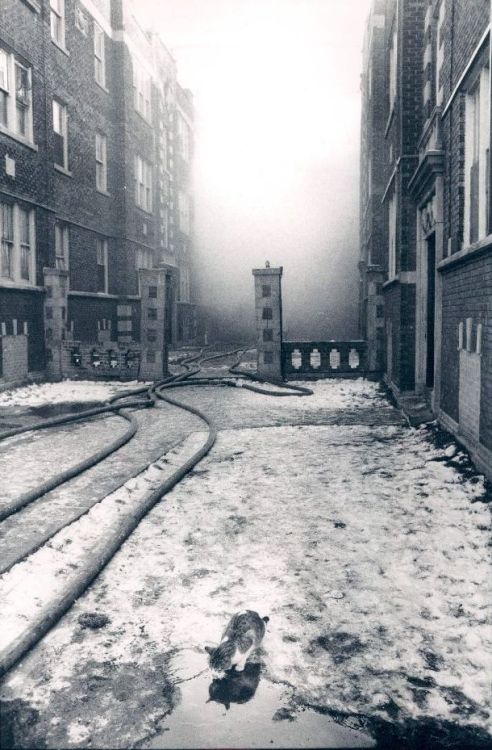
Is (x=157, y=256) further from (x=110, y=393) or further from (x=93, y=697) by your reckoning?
(x=93, y=697)

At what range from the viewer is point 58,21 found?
634 inches

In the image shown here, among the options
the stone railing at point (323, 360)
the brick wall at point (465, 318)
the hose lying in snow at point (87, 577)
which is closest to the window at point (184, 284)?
the stone railing at point (323, 360)

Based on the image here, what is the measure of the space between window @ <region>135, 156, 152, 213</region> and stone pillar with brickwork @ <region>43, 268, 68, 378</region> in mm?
8271

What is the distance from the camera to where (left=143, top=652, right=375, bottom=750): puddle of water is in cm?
224

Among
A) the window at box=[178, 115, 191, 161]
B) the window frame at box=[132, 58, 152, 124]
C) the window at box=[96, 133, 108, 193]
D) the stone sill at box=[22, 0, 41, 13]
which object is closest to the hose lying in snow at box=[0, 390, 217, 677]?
the stone sill at box=[22, 0, 41, 13]

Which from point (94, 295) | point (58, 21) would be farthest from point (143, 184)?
point (58, 21)

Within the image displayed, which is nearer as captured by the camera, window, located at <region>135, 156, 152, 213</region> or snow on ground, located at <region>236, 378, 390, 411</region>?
snow on ground, located at <region>236, 378, 390, 411</region>

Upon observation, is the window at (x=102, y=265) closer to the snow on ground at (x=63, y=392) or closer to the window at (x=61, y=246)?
the window at (x=61, y=246)

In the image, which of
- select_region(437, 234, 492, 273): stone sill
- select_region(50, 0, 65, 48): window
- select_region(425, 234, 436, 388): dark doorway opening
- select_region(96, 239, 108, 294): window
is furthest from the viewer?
select_region(96, 239, 108, 294): window

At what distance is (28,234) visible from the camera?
14.4 m

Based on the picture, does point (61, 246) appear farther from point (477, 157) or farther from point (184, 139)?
point (184, 139)

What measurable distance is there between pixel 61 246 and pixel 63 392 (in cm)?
556

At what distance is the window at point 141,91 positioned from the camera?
21.6 m

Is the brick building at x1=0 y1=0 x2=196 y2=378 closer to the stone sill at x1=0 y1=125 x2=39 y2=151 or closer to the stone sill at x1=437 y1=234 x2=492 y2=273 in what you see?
the stone sill at x1=0 y1=125 x2=39 y2=151
